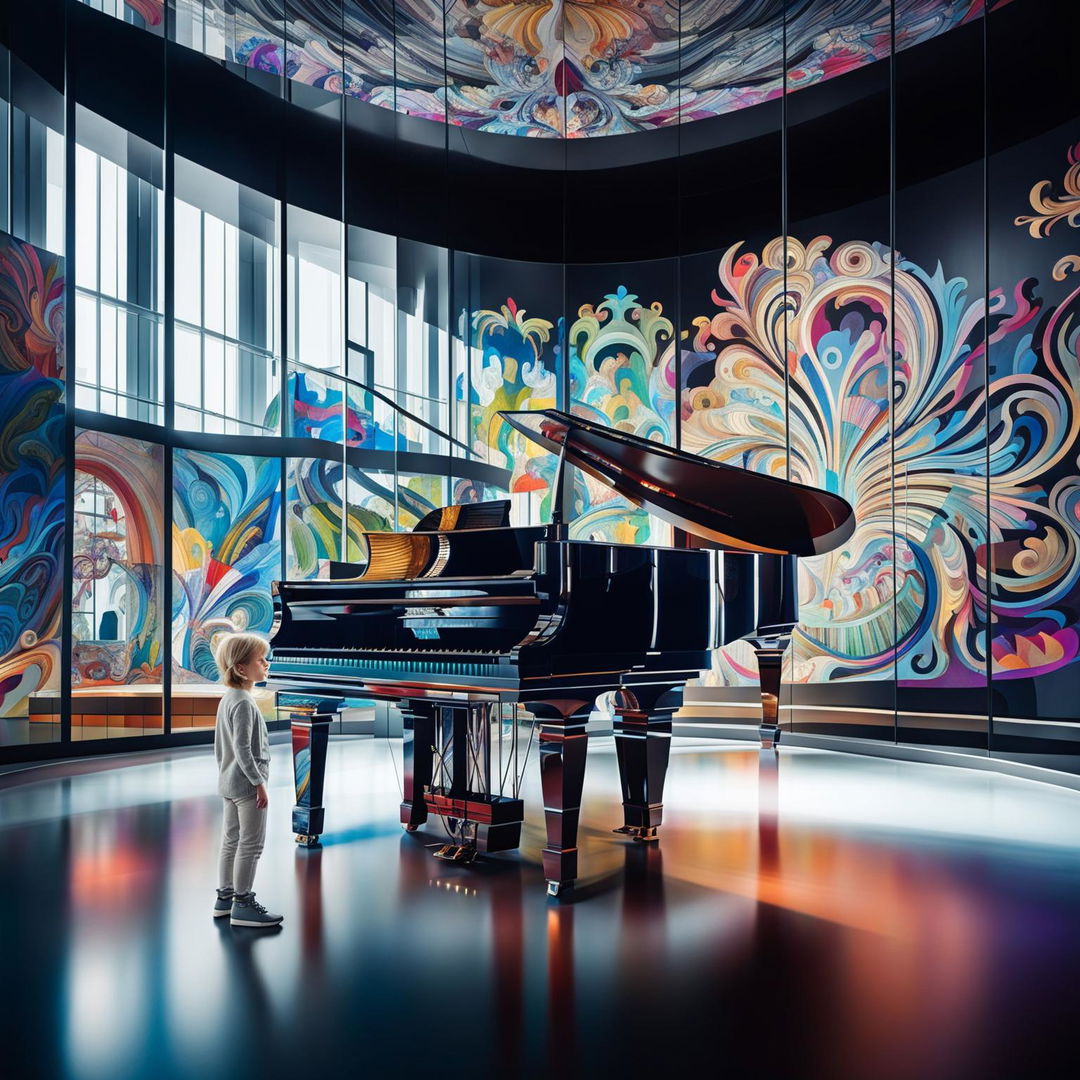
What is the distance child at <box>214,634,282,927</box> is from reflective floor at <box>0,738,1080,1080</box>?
0.09 meters

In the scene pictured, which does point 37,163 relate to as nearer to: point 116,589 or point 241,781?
point 116,589

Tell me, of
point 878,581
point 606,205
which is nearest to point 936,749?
point 878,581

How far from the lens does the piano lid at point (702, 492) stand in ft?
13.3

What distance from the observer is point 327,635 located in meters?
3.93

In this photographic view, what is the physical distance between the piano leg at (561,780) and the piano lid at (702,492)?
45.4 inches

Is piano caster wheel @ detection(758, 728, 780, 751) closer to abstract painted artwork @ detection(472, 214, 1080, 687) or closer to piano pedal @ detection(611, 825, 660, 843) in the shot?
abstract painted artwork @ detection(472, 214, 1080, 687)

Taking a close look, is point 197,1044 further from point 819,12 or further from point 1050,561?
point 819,12

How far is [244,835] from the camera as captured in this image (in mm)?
2893

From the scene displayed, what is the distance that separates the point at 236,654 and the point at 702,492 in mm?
2163

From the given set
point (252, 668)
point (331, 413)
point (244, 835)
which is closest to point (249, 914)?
point (244, 835)

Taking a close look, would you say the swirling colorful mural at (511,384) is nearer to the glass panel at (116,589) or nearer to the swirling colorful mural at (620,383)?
the swirling colorful mural at (620,383)

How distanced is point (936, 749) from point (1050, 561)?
4.80 ft

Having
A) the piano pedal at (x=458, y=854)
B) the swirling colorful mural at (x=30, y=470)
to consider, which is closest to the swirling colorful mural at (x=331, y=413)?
the swirling colorful mural at (x=30, y=470)

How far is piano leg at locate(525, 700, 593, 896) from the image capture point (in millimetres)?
3150
